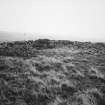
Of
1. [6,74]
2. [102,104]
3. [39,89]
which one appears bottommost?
[102,104]

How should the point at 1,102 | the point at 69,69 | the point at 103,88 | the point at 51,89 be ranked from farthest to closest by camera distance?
1. the point at 69,69
2. the point at 103,88
3. the point at 51,89
4. the point at 1,102

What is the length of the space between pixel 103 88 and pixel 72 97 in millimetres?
2238

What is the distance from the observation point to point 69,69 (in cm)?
947

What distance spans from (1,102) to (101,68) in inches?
320

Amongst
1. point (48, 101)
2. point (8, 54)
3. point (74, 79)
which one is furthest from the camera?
point (8, 54)

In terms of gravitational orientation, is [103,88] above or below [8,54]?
below

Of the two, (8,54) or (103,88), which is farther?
(8,54)

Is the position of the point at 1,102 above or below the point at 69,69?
below

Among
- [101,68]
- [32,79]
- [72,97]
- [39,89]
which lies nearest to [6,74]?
[32,79]

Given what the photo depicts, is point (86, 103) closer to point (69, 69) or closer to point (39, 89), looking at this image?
point (39, 89)

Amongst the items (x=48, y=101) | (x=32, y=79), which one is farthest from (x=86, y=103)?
(x=32, y=79)

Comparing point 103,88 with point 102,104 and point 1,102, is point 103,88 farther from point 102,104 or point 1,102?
point 1,102

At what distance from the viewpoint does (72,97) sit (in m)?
6.10

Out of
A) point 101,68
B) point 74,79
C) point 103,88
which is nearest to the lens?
point 103,88
